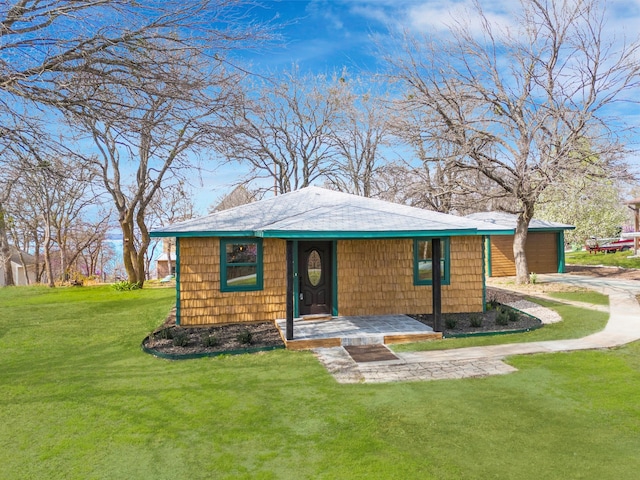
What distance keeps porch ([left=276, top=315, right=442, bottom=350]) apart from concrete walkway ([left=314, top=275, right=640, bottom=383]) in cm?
33

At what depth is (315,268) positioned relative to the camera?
1026 centimetres

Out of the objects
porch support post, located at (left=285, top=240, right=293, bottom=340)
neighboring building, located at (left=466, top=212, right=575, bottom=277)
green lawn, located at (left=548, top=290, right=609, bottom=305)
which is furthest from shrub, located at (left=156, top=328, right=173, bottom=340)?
neighboring building, located at (left=466, top=212, right=575, bottom=277)

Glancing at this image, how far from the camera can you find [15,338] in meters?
8.97

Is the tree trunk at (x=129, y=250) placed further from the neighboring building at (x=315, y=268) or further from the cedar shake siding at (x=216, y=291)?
the cedar shake siding at (x=216, y=291)

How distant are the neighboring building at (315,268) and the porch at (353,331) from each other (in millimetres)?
543

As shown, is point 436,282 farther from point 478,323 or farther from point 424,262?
point 424,262

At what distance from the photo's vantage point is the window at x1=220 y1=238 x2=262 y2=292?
969 cm

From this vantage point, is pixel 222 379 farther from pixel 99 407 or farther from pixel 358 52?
pixel 358 52

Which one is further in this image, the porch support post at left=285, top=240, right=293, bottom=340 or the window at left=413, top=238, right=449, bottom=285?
the window at left=413, top=238, right=449, bottom=285

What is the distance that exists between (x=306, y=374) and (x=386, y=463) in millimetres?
2664

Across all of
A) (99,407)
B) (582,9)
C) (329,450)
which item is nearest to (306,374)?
(329,450)

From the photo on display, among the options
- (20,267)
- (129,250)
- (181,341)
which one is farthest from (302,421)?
(20,267)

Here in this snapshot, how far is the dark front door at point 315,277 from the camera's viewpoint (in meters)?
10.1

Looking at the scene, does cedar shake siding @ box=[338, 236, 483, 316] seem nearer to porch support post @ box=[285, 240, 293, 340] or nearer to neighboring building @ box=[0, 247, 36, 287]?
porch support post @ box=[285, 240, 293, 340]
